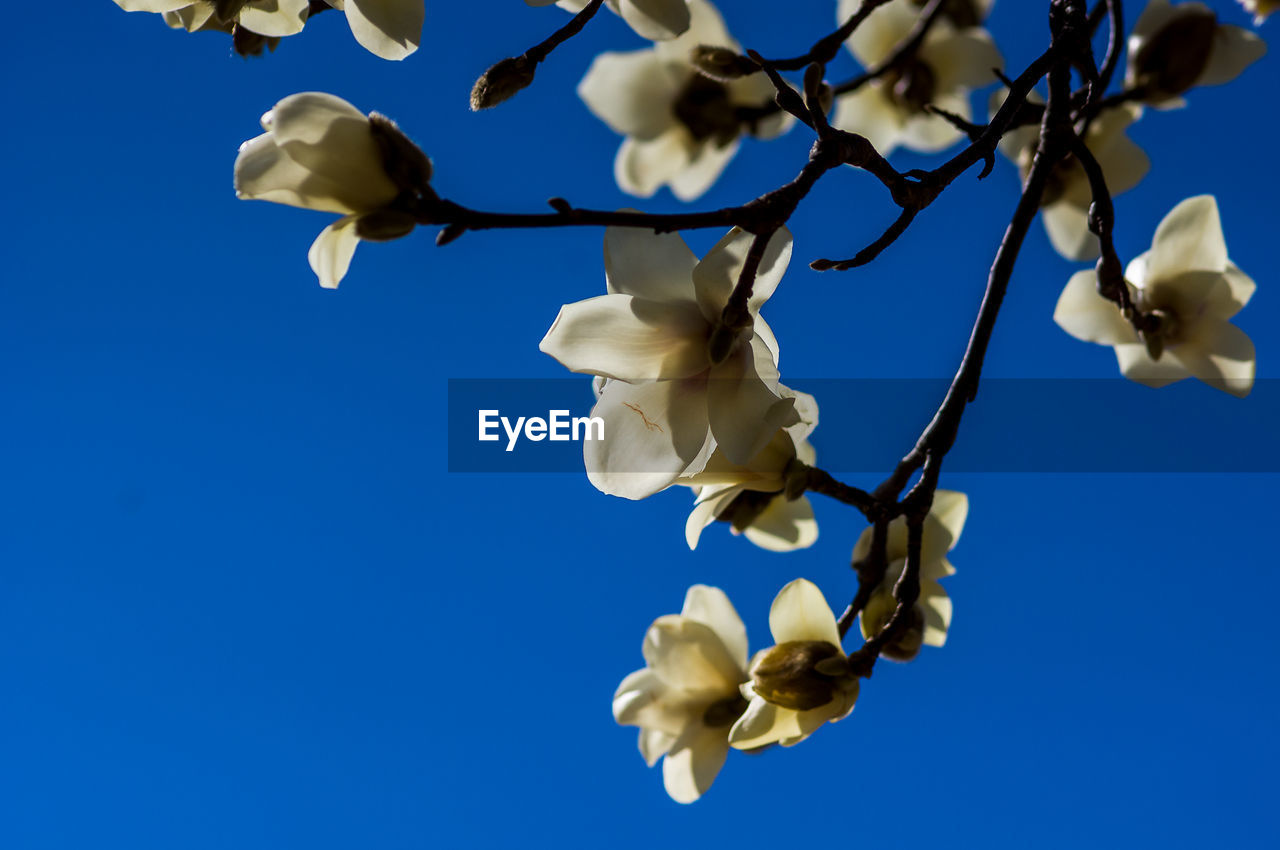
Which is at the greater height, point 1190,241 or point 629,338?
point 1190,241

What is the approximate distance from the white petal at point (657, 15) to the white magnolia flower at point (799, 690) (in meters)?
0.30

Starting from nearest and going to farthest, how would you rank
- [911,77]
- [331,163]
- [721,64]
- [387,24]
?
[331,163], [387,24], [721,64], [911,77]

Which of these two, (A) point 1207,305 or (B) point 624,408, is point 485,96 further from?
(A) point 1207,305

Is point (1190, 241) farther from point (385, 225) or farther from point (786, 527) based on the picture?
point (385, 225)

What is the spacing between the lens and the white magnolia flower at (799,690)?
0.51 metres

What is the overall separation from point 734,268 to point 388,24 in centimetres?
20

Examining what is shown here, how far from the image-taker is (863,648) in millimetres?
526

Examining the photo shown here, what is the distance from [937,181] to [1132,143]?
0.44m

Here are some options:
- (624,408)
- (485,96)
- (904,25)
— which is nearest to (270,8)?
(485,96)

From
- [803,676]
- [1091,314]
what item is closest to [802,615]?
[803,676]

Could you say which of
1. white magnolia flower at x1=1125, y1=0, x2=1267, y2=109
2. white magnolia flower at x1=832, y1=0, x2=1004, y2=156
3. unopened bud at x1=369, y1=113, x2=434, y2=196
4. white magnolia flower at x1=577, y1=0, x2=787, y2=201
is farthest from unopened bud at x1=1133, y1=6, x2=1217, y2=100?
unopened bud at x1=369, y1=113, x2=434, y2=196

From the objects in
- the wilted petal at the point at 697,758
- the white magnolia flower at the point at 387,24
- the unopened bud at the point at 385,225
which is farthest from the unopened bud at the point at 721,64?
the wilted petal at the point at 697,758

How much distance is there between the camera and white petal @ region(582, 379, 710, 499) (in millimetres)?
412

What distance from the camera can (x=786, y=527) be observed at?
650 mm
